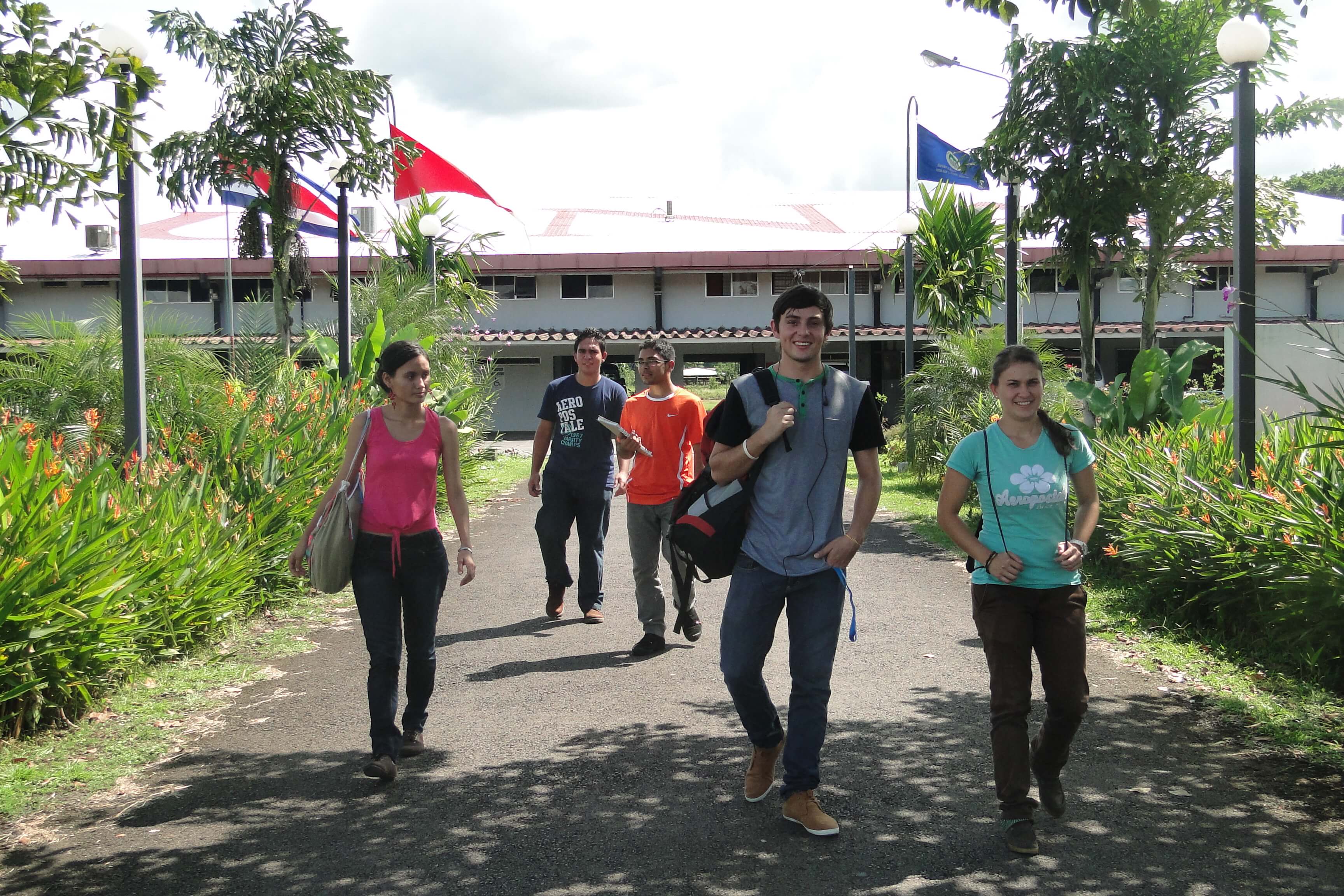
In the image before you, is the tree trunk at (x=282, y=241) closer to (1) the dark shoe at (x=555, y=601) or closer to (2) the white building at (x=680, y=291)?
(1) the dark shoe at (x=555, y=601)

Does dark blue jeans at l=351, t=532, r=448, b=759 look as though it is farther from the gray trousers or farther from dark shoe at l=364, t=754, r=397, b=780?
the gray trousers

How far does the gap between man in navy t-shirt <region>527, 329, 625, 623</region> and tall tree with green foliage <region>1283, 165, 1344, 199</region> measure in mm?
57883

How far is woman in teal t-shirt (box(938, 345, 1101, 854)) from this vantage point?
4.35 metres

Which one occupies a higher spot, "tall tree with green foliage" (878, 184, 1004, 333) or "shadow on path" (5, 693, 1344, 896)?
"tall tree with green foliage" (878, 184, 1004, 333)

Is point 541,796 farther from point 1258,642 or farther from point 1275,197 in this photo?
point 1275,197

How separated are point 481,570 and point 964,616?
166 inches

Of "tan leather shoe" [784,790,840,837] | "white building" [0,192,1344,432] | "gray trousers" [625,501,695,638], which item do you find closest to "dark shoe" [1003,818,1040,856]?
"tan leather shoe" [784,790,840,837]

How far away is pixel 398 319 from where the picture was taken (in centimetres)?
1730

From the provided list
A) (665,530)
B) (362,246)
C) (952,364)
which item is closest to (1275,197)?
(952,364)

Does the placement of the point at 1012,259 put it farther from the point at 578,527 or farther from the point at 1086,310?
the point at 578,527

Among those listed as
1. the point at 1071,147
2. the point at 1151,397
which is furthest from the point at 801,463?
the point at 1071,147

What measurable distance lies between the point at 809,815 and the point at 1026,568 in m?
1.15

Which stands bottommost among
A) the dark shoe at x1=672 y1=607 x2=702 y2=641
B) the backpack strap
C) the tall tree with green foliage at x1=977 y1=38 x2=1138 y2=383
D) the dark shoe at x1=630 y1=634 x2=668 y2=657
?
the dark shoe at x1=630 y1=634 x2=668 y2=657

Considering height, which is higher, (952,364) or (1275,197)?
(1275,197)
